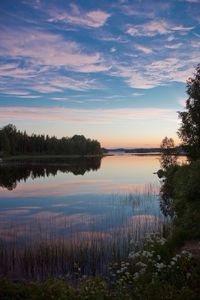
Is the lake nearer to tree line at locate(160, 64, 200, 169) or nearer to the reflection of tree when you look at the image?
tree line at locate(160, 64, 200, 169)

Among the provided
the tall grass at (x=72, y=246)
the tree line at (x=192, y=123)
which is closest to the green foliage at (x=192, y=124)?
the tree line at (x=192, y=123)

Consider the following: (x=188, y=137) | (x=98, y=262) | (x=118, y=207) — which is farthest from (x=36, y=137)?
(x=98, y=262)

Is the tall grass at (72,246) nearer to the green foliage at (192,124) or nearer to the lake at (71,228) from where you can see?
the lake at (71,228)

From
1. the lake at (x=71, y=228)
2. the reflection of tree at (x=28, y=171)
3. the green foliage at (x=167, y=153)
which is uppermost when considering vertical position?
the green foliage at (x=167, y=153)

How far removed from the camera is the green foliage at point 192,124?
43.8 metres

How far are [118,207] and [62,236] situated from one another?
10.9 metres

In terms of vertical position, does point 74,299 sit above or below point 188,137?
below

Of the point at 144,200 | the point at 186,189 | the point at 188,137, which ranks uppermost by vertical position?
the point at 188,137

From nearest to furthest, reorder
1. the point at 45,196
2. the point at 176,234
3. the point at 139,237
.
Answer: the point at 176,234
the point at 139,237
the point at 45,196

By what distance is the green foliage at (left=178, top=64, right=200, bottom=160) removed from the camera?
43844 millimetres

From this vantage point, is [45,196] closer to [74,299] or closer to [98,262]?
[98,262]

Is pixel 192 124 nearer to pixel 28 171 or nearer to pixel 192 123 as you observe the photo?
pixel 192 123

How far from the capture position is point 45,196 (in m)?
39.5

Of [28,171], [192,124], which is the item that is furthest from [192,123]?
[28,171]
